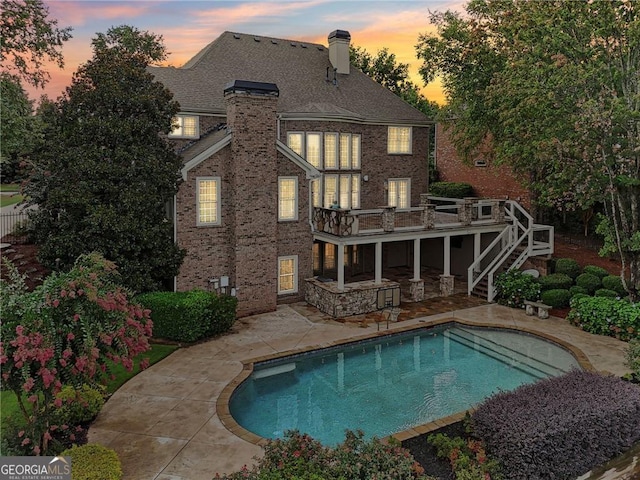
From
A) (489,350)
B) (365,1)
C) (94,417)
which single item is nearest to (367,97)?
(365,1)

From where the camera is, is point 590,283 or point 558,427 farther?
point 590,283

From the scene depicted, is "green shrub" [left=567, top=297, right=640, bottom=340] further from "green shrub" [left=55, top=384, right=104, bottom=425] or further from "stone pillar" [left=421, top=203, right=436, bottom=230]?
"green shrub" [left=55, top=384, right=104, bottom=425]

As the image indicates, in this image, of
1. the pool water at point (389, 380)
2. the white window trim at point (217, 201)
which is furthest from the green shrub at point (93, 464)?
the white window trim at point (217, 201)

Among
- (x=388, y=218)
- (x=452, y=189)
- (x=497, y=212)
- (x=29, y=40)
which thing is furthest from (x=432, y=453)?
(x=452, y=189)

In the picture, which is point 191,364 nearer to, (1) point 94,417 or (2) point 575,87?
(1) point 94,417

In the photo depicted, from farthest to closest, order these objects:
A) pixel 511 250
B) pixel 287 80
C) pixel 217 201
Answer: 1. pixel 287 80
2. pixel 511 250
3. pixel 217 201

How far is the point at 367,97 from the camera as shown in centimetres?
2678

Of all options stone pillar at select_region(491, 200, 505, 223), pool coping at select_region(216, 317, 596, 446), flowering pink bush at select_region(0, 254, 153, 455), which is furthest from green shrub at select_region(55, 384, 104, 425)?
stone pillar at select_region(491, 200, 505, 223)

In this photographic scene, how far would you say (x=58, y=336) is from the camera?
327 inches

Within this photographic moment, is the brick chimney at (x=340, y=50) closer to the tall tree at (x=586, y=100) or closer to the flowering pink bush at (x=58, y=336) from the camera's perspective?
the tall tree at (x=586, y=100)

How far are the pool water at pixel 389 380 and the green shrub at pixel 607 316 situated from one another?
2052mm

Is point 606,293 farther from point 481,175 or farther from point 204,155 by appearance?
point 204,155

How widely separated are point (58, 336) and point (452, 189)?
27262 millimetres

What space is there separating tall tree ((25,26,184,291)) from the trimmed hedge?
1.08 metres
